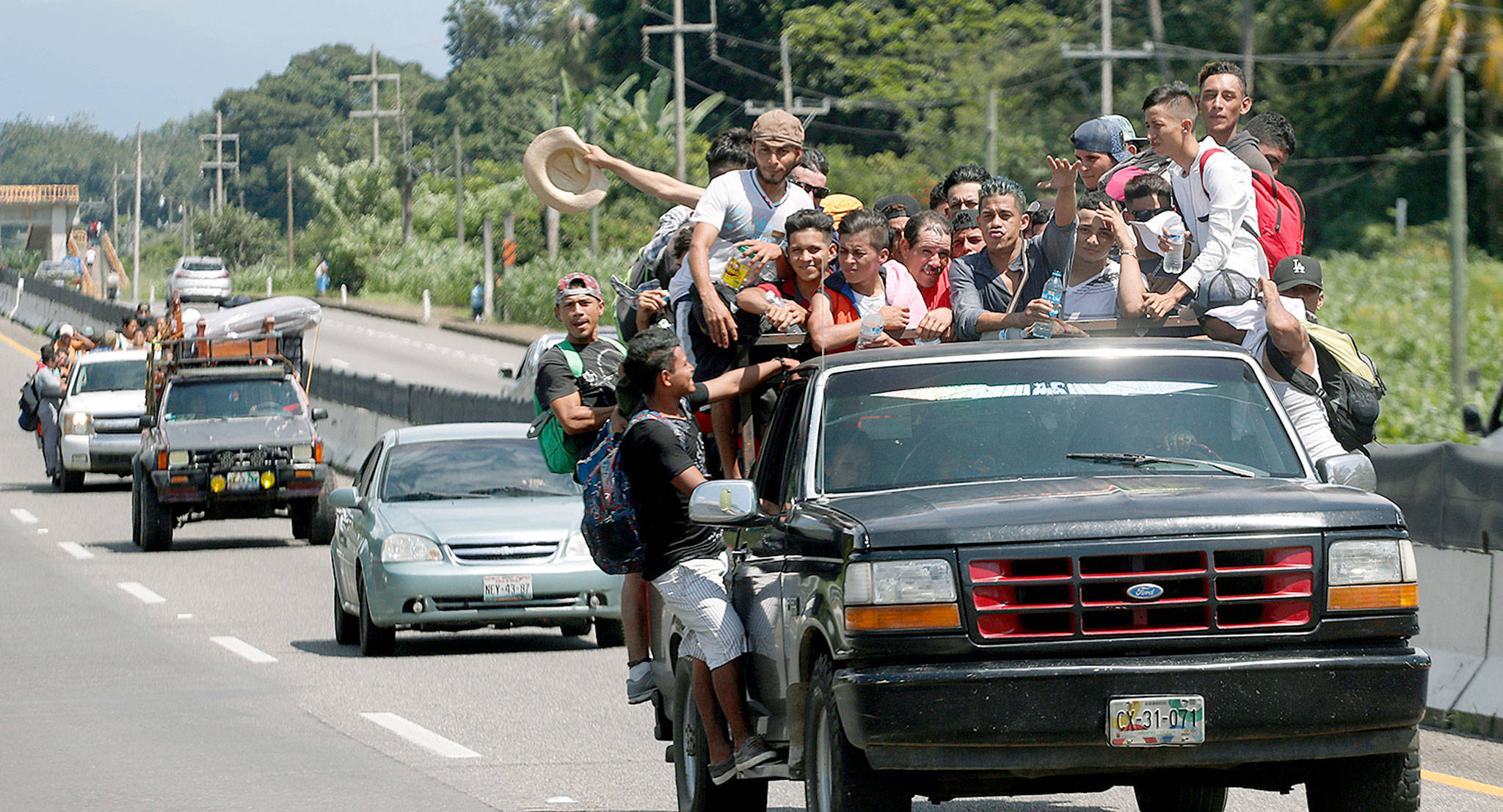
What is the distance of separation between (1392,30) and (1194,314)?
47.1 meters

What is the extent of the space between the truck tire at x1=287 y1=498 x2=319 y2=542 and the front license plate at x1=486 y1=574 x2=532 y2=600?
9.37m

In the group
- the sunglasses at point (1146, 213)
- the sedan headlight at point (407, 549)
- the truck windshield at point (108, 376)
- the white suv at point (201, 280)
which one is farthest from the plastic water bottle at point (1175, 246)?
the white suv at point (201, 280)

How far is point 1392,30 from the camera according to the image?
53156mm

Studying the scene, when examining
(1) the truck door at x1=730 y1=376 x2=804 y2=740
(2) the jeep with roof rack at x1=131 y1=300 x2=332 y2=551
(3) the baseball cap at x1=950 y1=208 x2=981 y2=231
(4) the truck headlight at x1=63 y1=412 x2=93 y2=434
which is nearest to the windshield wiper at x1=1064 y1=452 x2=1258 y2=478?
(1) the truck door at x1=730 y1=376 x2=804 y2=740

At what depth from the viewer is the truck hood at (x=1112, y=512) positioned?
6051 millimetres

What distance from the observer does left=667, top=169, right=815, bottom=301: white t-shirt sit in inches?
362

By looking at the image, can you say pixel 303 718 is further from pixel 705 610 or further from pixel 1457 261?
pixel 1457 261

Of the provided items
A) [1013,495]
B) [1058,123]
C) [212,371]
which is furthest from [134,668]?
[1058,123]

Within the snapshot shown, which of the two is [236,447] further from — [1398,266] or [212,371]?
[1398,266]

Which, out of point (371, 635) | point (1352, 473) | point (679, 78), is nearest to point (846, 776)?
point (1352, 473)

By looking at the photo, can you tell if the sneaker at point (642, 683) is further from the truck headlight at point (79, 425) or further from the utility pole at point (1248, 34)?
the utility pole at point (1248, 34)

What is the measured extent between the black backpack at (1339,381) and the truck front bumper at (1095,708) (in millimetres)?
2804

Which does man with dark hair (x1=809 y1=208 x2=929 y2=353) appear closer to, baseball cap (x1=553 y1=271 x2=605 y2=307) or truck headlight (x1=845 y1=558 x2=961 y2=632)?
baseball cap (x1=553 y1=271 x2=605 y2=307)

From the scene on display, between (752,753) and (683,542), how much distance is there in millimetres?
803
